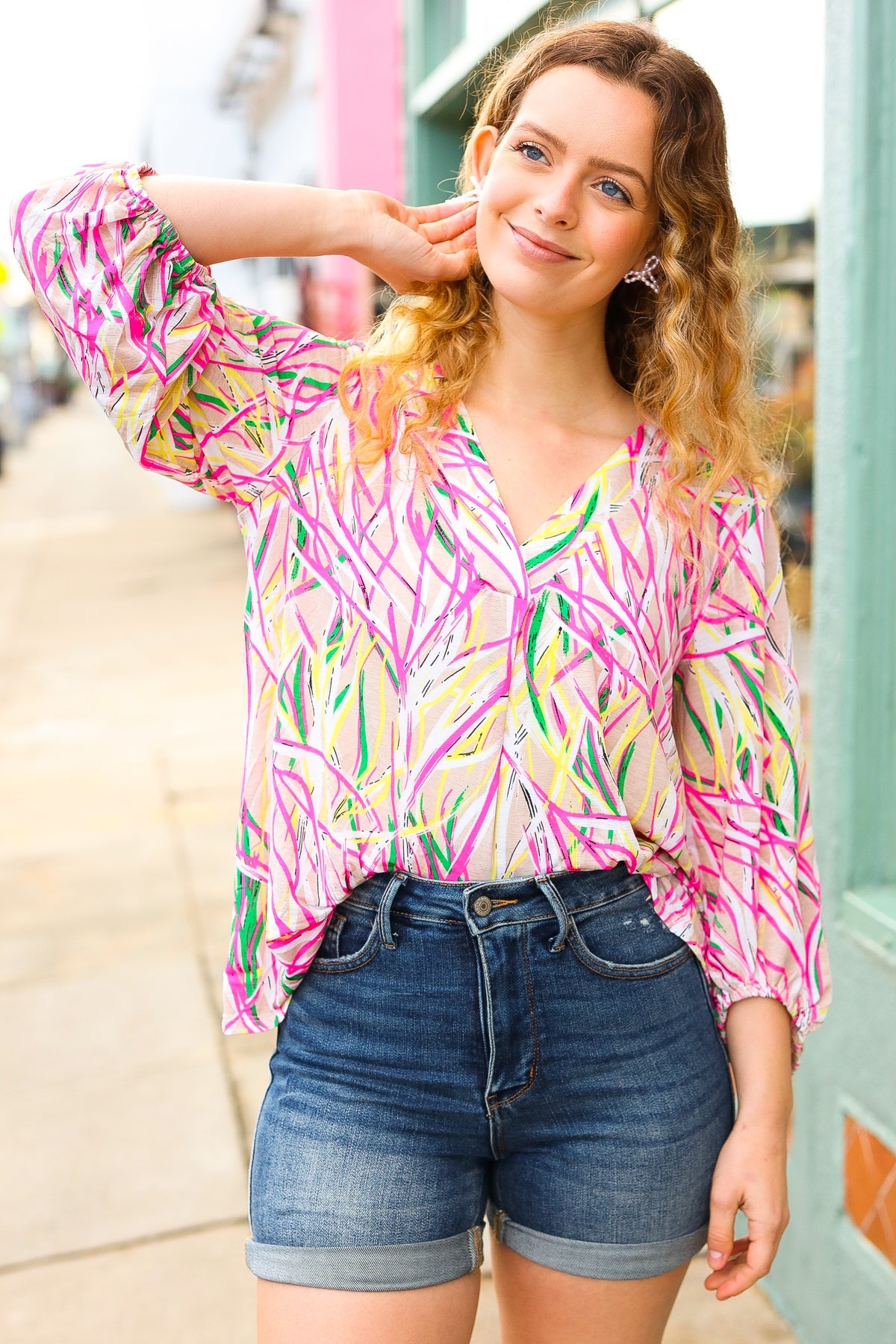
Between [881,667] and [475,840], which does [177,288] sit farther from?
[881,667]

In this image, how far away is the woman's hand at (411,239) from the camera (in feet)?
5.06

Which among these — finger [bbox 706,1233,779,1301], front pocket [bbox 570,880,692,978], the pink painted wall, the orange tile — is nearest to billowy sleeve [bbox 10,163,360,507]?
front pocket [bbox 570,880,692,978]

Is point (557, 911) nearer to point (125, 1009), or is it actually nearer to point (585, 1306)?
point (585, 1306)

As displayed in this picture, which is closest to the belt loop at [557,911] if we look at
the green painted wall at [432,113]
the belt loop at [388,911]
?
the belt loop at [388,911]

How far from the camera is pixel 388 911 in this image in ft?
4.64

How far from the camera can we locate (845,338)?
7.20 ft

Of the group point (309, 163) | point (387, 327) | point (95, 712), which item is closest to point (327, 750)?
point (387, 327)

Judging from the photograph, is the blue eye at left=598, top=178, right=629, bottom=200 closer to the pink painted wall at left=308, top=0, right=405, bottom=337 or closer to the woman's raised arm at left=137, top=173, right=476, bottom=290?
the woman's raised arm at left=137, top=173, right=476, bottom=290

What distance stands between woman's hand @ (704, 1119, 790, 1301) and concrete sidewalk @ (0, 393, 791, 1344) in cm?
135

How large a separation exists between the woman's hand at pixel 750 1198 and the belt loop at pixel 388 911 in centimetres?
48

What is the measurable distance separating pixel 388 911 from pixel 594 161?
86 cm

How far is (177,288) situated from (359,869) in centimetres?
66

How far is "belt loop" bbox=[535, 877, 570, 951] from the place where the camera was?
140 cm

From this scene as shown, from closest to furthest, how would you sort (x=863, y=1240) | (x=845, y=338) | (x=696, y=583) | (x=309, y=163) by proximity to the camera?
(x=696, y=583) < (x=845, y=338) < (x=863, y=1240) < (x=309, y=163)
